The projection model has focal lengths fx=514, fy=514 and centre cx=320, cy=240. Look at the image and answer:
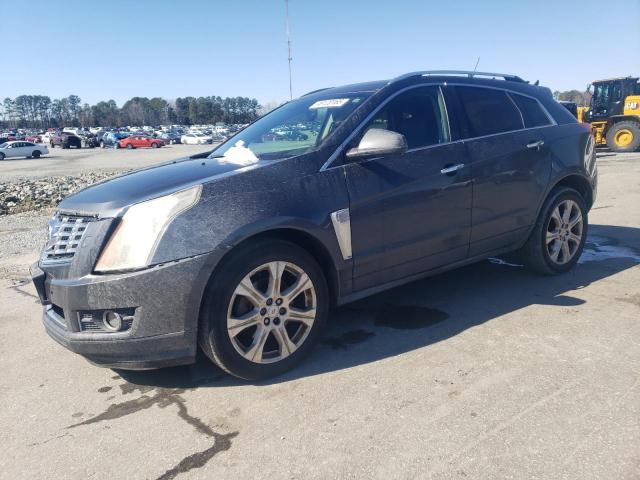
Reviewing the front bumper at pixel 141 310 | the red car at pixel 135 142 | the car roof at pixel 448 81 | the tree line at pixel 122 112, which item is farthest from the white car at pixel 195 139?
the tree line at pixel 122 112

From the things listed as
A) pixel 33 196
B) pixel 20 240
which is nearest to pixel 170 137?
pixel 33 196

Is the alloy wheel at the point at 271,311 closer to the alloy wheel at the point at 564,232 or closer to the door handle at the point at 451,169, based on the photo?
the door handle at the point at 451,169

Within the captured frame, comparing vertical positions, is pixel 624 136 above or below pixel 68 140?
above

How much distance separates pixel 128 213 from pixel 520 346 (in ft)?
8.50

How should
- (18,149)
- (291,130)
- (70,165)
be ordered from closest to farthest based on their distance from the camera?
(291,130), (70,165), (18,149)

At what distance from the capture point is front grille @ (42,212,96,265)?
2920mm

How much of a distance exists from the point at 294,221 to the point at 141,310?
0.99 m

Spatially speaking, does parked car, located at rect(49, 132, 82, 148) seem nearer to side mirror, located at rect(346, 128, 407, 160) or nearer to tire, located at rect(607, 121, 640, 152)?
tire, located at rect(607, 121, 640, 152)

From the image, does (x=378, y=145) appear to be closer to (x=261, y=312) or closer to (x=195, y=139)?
(x=261, y=312)

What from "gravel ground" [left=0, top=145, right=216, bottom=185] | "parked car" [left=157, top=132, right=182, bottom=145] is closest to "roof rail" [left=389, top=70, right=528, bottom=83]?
"gravel ground" [left=0, top=145, right=216, bottom=185]

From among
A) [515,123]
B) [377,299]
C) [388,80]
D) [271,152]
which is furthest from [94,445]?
[515,123]

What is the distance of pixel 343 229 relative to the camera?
3.29 meters

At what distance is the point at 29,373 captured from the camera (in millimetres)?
3439

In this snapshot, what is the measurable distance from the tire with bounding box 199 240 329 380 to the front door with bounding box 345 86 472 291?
0.40 metres
